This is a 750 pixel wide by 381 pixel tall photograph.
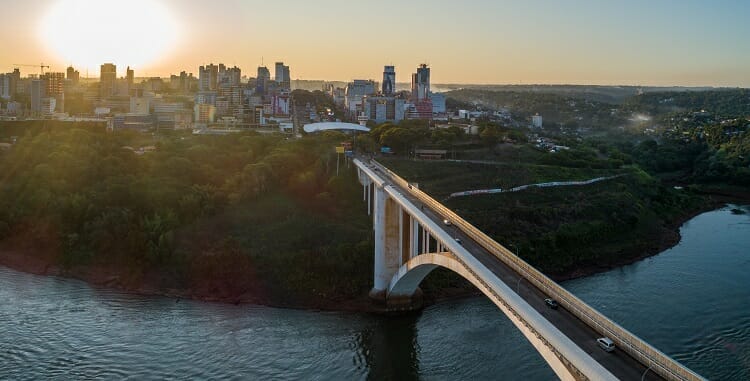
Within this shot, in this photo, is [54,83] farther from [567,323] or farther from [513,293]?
[567,323]

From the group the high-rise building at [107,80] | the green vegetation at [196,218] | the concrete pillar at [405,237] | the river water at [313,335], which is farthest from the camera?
the high-rise building at [107,80]

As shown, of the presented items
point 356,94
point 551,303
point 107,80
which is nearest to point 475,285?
point 551,303

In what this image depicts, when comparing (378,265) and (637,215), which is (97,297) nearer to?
(378,265)

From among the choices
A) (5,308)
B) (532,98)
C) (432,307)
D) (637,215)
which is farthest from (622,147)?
(532,98)

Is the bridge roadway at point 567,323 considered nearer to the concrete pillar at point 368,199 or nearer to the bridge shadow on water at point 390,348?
the bridge shadow on water at point 390,348

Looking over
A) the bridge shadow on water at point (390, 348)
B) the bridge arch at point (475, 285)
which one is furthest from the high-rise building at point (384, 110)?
the bridge shadow on water at point (390, 348)

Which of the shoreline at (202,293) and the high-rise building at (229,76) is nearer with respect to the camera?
the shoreline at (202,293)
